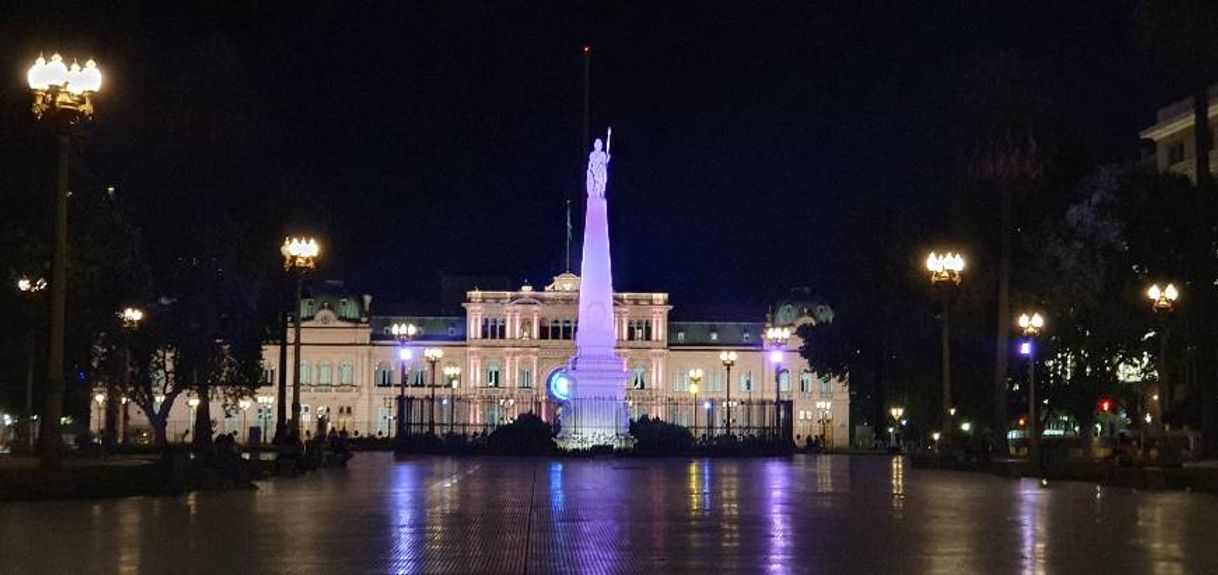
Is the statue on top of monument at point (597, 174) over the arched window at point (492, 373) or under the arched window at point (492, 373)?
over

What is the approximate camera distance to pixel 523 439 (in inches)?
2394

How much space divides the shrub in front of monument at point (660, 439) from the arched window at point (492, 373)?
239 ft

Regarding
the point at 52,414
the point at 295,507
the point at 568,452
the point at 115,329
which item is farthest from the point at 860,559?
the point at 568,452

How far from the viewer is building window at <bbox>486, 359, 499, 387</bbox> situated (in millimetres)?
134250

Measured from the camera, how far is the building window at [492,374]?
13425 cm

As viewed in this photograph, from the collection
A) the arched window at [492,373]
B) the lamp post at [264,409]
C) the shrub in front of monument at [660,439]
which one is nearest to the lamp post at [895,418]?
the shrub in front of monument at [660,439]

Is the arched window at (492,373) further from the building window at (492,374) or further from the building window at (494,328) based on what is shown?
the building window at (494,328)

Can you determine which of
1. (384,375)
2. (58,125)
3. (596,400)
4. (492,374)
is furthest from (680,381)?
(58,125)

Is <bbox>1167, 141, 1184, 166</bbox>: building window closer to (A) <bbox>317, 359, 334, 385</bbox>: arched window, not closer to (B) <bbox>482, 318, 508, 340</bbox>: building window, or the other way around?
(B) <bbox>482, 318, 508, 340</bbox>: building window

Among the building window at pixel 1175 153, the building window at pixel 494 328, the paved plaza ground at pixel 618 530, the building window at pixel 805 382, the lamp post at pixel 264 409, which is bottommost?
the paved plaza ground at pixel 618 530

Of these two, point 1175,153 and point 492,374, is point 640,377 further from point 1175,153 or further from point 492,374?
point 1175,153

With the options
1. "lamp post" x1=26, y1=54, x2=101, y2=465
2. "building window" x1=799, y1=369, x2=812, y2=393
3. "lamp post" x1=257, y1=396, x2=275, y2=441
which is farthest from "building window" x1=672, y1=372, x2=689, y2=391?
"lamp post" x1=26, y1=54, x2=101, y2=465

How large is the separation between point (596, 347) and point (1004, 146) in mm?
18528

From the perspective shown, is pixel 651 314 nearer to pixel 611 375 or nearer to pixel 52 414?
pixel 611 375
